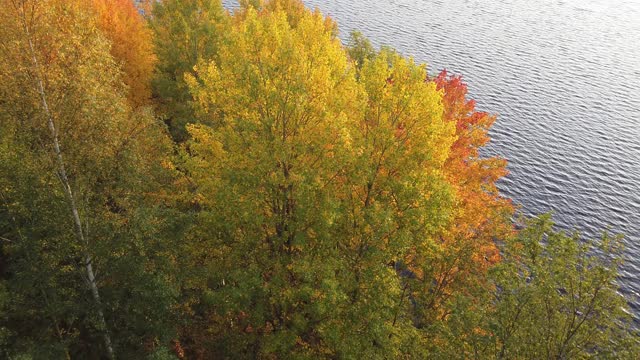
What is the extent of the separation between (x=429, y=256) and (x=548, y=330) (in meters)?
6.52

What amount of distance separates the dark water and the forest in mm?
30394

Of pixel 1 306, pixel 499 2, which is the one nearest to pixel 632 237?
pixel 1 306

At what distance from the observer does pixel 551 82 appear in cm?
7862

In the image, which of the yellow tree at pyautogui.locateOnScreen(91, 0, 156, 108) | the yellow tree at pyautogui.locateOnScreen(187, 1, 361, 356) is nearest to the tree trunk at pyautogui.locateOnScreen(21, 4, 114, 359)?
the yellow tree at pyautogui.locateOnScreen(187, 1, 361, 356)

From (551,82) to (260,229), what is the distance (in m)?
76.3

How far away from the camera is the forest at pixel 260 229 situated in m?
15.9

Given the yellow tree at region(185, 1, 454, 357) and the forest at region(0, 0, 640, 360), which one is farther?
the yellow tree at region(185, 1, 454, 357)

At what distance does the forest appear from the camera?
15906 millimetres

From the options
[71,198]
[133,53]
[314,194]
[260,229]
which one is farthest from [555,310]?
[133,53]

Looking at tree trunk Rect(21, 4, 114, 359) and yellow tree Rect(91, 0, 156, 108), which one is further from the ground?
yellow tree Rect(91, 0, 156, 108)

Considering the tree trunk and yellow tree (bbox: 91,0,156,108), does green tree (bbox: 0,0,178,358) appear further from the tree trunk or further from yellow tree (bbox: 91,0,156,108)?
yellow tree (bbox: 91,0,156,108)

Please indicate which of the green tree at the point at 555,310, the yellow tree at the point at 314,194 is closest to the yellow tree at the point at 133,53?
the yellow tree at the point at 314,194

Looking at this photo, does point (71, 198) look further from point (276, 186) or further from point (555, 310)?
point (555, 310)

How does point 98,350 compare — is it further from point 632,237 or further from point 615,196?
point 615,196
